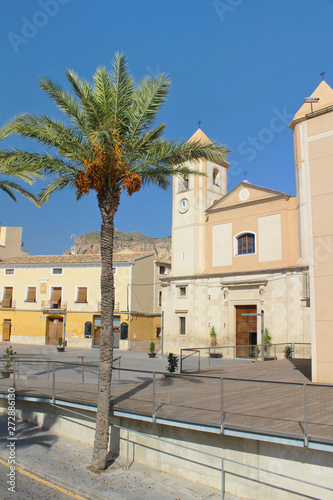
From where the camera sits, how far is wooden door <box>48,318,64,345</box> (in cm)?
4381

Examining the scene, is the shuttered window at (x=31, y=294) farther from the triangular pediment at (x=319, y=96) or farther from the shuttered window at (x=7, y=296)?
the triangular pediment at (x=319, y=96)

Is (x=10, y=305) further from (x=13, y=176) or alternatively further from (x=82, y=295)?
(x=13, y=176)

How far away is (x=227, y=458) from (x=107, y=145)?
7334 mm

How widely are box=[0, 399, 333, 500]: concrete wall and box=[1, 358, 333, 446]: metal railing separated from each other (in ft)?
1.16

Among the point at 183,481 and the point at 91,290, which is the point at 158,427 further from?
the point at 91,290

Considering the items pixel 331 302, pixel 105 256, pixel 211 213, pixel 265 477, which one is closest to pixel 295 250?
pixel 211 213

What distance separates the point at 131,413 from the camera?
9.34 metres

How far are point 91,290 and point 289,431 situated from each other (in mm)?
37283

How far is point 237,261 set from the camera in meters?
31.5

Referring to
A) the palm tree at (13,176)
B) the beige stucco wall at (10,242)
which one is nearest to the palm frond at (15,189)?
the palm tree at (13,176)

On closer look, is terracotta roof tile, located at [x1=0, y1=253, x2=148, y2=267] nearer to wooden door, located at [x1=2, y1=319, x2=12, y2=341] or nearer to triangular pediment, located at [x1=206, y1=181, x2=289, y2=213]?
wooden door, located at [x1=2, y1=319, x2=12, y2=341]

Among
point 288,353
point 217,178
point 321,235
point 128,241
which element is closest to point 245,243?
point 217,178

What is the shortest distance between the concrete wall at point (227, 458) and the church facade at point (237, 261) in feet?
54.4

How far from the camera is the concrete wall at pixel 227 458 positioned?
22.9 feet
